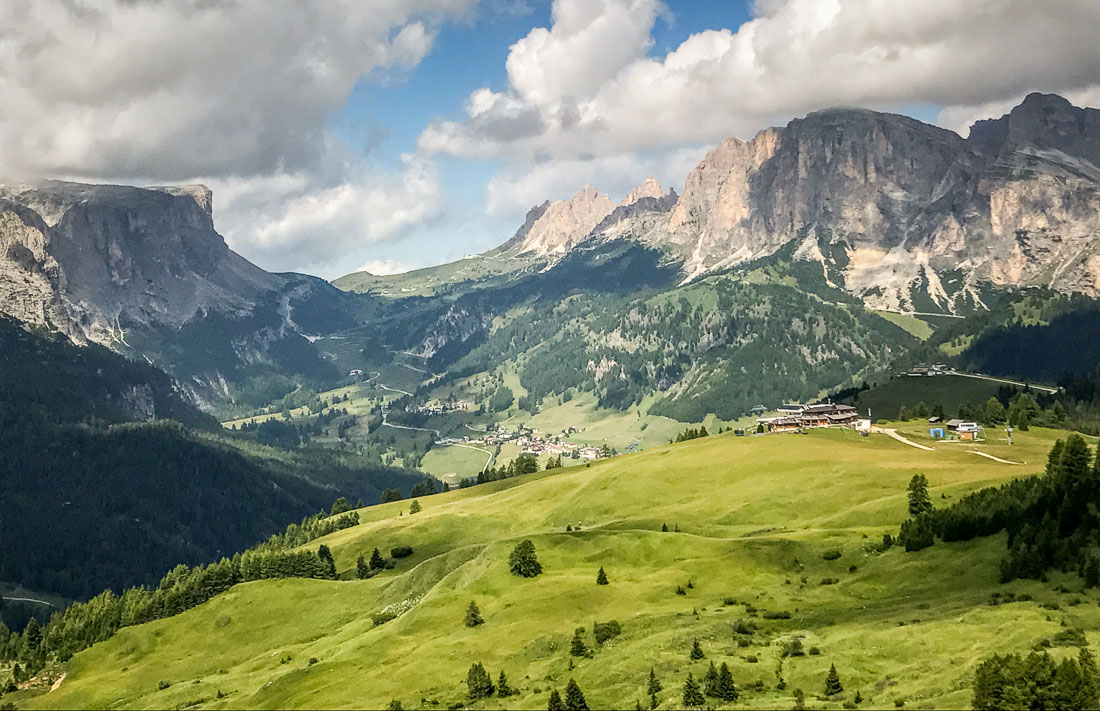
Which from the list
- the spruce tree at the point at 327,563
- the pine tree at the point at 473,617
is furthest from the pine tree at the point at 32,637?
the pine tree at the point at 473,617

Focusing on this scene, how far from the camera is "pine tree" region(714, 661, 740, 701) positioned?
231ft

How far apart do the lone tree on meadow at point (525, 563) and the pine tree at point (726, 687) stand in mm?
53318

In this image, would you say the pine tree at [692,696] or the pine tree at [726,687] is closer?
the pine tree at [692,696]

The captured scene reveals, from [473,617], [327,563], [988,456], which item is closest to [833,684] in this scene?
[473,617]

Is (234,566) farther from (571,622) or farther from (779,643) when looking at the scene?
(779,643)

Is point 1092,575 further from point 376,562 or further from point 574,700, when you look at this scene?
point 376,562

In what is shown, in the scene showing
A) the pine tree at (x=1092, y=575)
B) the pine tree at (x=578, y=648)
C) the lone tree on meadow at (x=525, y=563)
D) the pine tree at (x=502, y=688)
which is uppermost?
the lone tree on meadow at (x=525, y=563)

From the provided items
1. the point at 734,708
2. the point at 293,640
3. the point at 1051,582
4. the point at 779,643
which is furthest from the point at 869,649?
the point at 293,640

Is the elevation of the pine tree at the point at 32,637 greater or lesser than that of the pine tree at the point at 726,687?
lesser

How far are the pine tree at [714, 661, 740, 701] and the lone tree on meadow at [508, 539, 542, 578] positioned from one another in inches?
2099

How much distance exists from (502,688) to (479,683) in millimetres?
2296

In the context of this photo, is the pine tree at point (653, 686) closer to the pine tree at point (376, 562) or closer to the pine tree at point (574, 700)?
the pine tree at point (574, 700)

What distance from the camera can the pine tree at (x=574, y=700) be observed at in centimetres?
7294

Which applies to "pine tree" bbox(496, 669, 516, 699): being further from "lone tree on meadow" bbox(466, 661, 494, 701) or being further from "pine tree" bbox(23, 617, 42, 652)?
"pine tree" bbox(23, 617, 42, 652)
